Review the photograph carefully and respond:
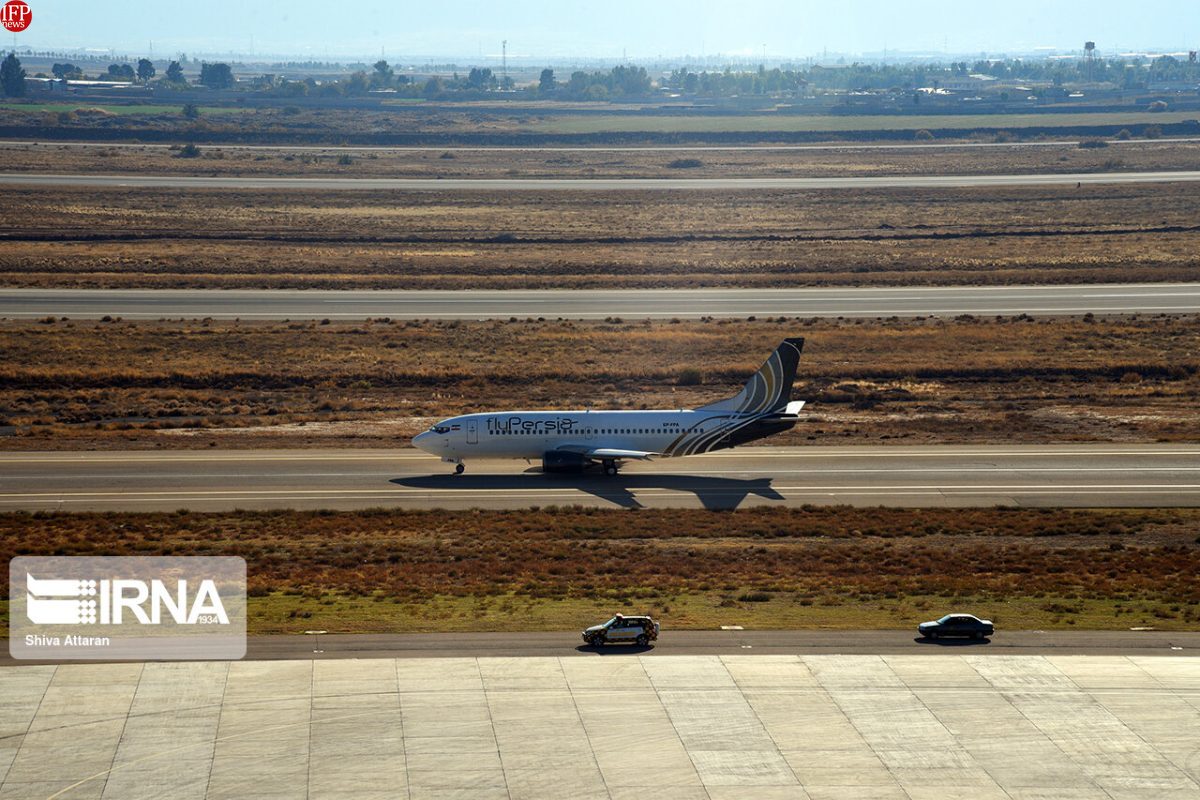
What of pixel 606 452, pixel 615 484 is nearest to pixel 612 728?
pixel 615 484

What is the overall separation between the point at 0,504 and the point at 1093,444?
6324 centimetres

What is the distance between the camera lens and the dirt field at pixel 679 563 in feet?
169

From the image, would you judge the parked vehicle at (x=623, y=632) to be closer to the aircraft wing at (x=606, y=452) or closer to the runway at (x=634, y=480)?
the runway at (x=634, y=480)

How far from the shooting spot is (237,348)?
104125mm

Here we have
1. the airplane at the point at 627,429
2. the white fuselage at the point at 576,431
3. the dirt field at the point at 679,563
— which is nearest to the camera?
the dirt field at the point at 679,563

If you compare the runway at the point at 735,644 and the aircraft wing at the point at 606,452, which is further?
the aircraft wing at the point at 606,452

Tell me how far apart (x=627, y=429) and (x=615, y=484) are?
330 cm

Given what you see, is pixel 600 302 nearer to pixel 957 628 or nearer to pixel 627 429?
pixel 627 429

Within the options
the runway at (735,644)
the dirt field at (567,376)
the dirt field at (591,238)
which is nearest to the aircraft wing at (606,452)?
the dirt field at (567,376)

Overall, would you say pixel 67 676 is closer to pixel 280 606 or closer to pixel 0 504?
pixel 280 606

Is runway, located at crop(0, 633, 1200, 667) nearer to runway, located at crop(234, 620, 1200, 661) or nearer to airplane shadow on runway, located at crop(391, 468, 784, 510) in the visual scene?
runway, located at crop(234, 620, 1200, 661)

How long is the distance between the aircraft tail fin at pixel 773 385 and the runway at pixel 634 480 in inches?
144

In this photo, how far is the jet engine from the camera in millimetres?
74250

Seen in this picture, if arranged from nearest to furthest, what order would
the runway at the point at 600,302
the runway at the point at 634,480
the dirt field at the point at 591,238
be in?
1. the runway at the point at 634,480
2. the runway at the point at 600,302
3. the dirt field at the point at 591,238
